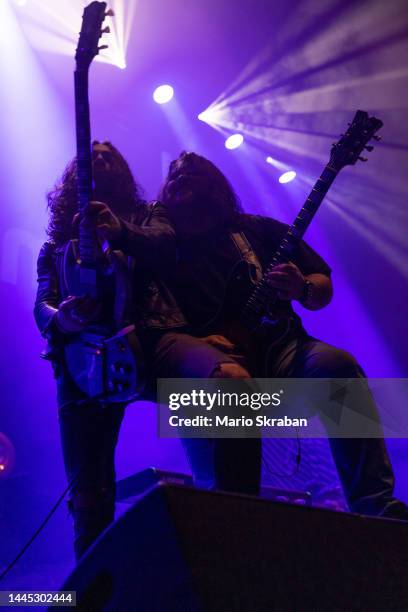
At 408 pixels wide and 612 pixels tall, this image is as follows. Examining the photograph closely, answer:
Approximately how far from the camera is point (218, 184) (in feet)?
7.65

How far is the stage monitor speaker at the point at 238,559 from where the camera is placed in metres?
0.68

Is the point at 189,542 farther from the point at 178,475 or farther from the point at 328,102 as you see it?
the point at 328,102

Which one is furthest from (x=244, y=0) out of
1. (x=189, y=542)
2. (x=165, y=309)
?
(x=189, y=542)

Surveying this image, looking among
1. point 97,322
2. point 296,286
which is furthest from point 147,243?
point 296,286

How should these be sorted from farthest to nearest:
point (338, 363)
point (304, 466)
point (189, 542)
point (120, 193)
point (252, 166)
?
point (252, 166) < point (304, 466) < point (120, 193) < point (338, 363) < point (189, 542)

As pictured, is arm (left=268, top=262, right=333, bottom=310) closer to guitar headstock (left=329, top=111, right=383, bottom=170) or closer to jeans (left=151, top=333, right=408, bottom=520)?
jeans (left=151, top=333, right=408, bottom=520)

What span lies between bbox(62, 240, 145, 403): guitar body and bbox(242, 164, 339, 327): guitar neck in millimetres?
455

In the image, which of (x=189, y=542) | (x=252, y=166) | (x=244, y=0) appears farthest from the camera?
(x=252, y=166)

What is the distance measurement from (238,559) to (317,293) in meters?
1.28

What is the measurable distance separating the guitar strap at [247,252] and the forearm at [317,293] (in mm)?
193

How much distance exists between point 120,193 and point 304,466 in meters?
2.75

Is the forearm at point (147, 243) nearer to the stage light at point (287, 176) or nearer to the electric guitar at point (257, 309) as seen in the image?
the electric guitar at point (257, 309)

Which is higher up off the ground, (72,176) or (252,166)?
(252,166)

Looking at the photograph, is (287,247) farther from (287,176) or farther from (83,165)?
(287,176)
